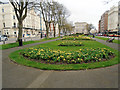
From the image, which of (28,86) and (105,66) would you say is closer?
(28,86)

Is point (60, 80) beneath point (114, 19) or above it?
beneath

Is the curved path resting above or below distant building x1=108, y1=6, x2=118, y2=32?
below

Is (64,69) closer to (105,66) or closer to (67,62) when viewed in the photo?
(67,62)

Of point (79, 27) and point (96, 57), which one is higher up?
point (79, 27)

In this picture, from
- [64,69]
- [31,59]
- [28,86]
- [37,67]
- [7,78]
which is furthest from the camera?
[31,59]

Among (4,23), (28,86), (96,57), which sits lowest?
(28,86)

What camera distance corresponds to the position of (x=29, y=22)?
67.4m

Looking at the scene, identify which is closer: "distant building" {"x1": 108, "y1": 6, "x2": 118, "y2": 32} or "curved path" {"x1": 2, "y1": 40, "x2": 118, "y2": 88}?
"curved path" {"x1": 2, "y1": 40, "x2": 118, "y2": 88}

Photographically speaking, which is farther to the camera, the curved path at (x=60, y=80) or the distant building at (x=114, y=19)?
the distant building at (x=114, y=19)

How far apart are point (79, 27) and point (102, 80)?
108616 millimetres

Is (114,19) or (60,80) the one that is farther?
(114,19)

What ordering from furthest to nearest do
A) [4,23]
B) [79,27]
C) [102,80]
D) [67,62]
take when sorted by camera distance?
[79,27]
[4,23]
[67,62]
[102,80]

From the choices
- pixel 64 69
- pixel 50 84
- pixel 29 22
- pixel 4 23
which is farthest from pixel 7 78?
pixel 29 22

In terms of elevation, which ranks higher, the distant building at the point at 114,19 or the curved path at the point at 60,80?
the distant building at the point at 114,19
